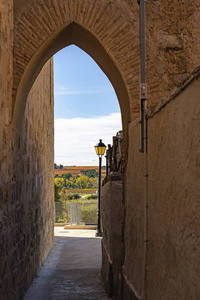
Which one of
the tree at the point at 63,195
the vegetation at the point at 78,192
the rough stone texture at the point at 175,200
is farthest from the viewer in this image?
the tree at the point at 63,195

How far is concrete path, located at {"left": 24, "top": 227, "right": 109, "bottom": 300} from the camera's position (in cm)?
588

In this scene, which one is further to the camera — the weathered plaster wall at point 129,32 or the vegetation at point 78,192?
the vegetation at point 78,192

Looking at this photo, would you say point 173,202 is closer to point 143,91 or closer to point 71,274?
point 143,91

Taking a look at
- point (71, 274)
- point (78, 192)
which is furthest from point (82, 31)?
point (78, 192)

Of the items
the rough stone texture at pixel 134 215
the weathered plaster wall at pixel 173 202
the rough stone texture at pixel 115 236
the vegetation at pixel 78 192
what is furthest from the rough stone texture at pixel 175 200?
the vegetation at pixel 78 192

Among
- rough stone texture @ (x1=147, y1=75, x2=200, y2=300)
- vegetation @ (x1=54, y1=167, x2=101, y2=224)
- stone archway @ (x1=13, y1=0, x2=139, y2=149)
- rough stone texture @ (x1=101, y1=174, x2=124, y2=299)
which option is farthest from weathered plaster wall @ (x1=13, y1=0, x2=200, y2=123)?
vegetation @ (x1=54, y1=167, x2=101, y2=224)

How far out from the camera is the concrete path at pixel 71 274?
588 cm

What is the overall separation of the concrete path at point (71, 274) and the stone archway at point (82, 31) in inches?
91.2

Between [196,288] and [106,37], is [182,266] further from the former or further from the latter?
[106,37]

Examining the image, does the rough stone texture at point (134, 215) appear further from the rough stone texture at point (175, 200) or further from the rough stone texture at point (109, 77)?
the rough stone texture at point (175, 200)

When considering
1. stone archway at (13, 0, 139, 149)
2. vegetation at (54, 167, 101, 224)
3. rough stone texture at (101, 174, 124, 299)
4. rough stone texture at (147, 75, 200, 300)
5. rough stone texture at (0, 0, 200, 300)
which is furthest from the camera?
vegetation at (54, 167, 101, 224)

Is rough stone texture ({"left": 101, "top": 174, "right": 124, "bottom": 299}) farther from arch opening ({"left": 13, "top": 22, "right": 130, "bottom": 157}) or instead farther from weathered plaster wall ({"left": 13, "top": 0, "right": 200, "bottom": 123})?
weathered plaster wall ({"left": 13, "top": 0, "right": 200, "bottom": 123})

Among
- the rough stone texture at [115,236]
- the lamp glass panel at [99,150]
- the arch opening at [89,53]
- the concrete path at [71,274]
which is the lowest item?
the concrete path at [71,274]

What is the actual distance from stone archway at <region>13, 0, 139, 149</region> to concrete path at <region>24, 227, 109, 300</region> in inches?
91.2
